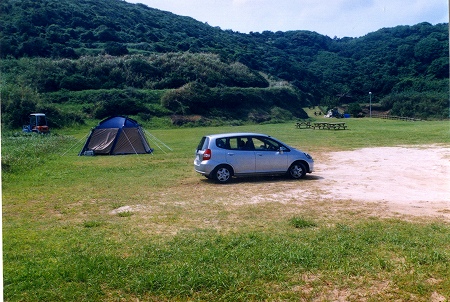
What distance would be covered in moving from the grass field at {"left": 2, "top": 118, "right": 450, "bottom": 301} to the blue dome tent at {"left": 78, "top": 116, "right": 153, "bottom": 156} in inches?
377

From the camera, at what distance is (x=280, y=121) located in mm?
48281

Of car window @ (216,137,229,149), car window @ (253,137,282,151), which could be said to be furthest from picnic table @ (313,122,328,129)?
car window @ (216,137,229,149)

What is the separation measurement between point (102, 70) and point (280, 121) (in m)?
24.2

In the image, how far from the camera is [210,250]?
199 inches

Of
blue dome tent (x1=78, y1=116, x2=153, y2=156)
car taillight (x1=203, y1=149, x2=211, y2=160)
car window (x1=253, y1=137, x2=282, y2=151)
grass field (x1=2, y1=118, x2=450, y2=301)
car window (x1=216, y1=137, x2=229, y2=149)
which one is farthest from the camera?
blue dome tent (x1=78, y1=116, x2=153, y2=156)

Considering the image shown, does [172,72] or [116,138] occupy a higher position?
[172,72]

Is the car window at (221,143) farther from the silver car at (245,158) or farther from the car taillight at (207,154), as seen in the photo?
the car taillight at (207,154)

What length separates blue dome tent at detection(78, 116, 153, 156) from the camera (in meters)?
18.7

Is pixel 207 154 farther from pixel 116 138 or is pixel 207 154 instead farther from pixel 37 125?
pixel 37 125

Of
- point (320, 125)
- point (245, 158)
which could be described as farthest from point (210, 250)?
point (320, 125)

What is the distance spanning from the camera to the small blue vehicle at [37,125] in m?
29.8

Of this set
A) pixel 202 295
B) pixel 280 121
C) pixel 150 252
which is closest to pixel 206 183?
pixel 150 252

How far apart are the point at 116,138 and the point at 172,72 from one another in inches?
1561

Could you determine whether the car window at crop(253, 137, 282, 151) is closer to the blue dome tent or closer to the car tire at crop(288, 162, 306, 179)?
the car tire at crop(288, 162, 306, 179)
